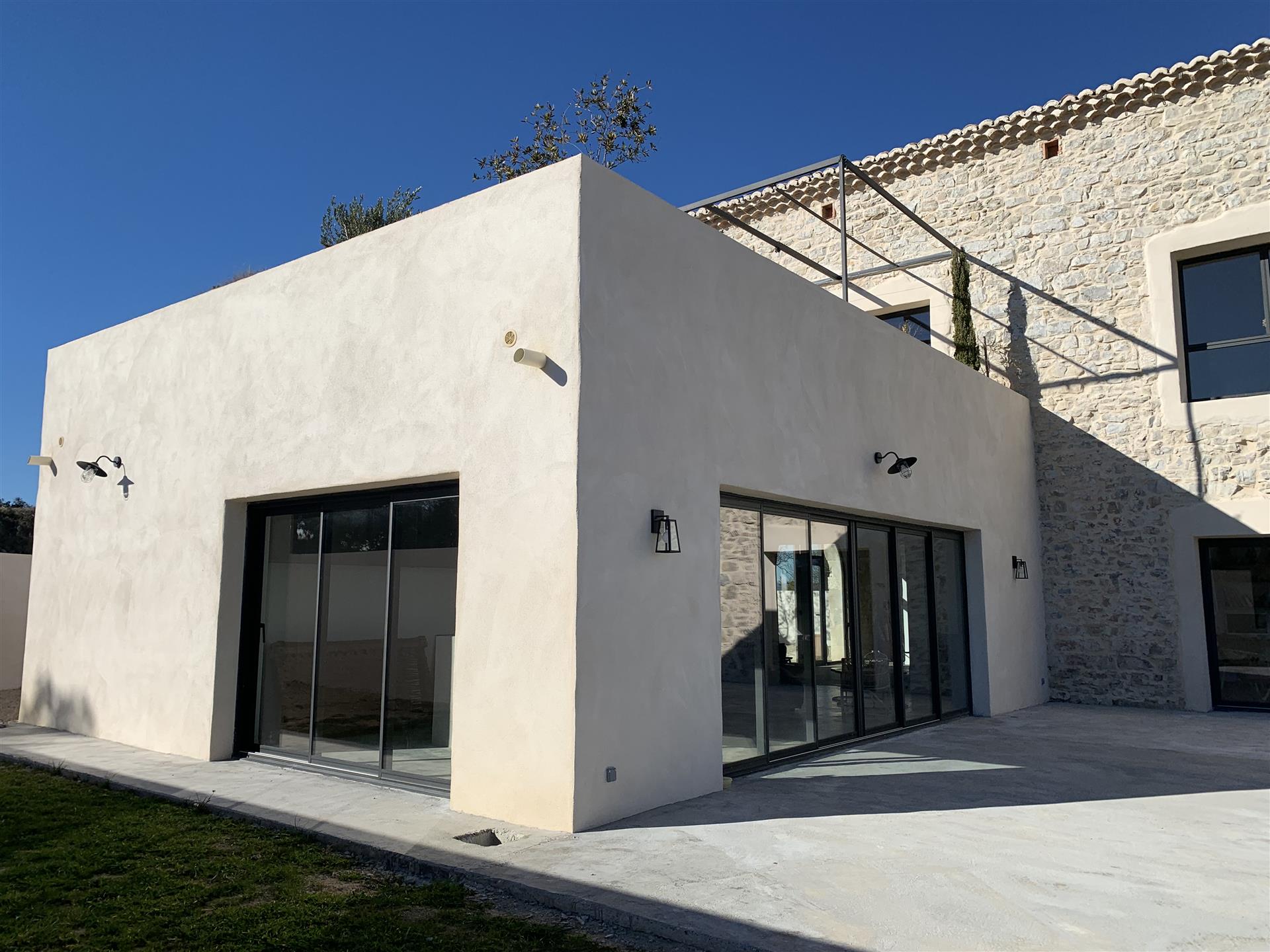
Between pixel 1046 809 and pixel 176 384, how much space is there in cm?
772

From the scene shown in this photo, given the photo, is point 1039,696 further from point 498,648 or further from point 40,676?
point 40,676

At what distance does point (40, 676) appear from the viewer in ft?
29.4

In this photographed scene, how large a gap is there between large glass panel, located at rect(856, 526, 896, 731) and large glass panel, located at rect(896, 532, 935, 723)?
0.26 m

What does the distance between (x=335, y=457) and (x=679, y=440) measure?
2.59 m

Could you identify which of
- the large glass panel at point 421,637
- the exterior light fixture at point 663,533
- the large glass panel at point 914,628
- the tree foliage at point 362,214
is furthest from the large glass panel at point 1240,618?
the tree foliage at point 362,214

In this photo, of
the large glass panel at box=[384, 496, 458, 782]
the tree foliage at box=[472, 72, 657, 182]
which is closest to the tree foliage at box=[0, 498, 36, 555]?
the tree foliage at box=[472, 72, 657, 182]

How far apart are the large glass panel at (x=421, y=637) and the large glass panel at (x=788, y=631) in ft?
7.79

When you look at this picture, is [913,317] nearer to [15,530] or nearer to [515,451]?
[515,451]

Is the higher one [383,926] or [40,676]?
[40,676]

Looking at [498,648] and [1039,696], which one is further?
[1039,696]

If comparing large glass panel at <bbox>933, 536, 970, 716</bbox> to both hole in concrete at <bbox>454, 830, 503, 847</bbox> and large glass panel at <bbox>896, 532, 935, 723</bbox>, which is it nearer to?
large glass panel at <bbox>896, 532, 935, 723</bbox>

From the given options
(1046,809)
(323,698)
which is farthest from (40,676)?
(1046,809)

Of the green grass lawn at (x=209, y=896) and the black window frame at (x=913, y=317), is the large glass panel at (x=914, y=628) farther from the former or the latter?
the green grass lawn at (x=209, y=896)

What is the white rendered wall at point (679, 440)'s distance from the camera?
198 inches
